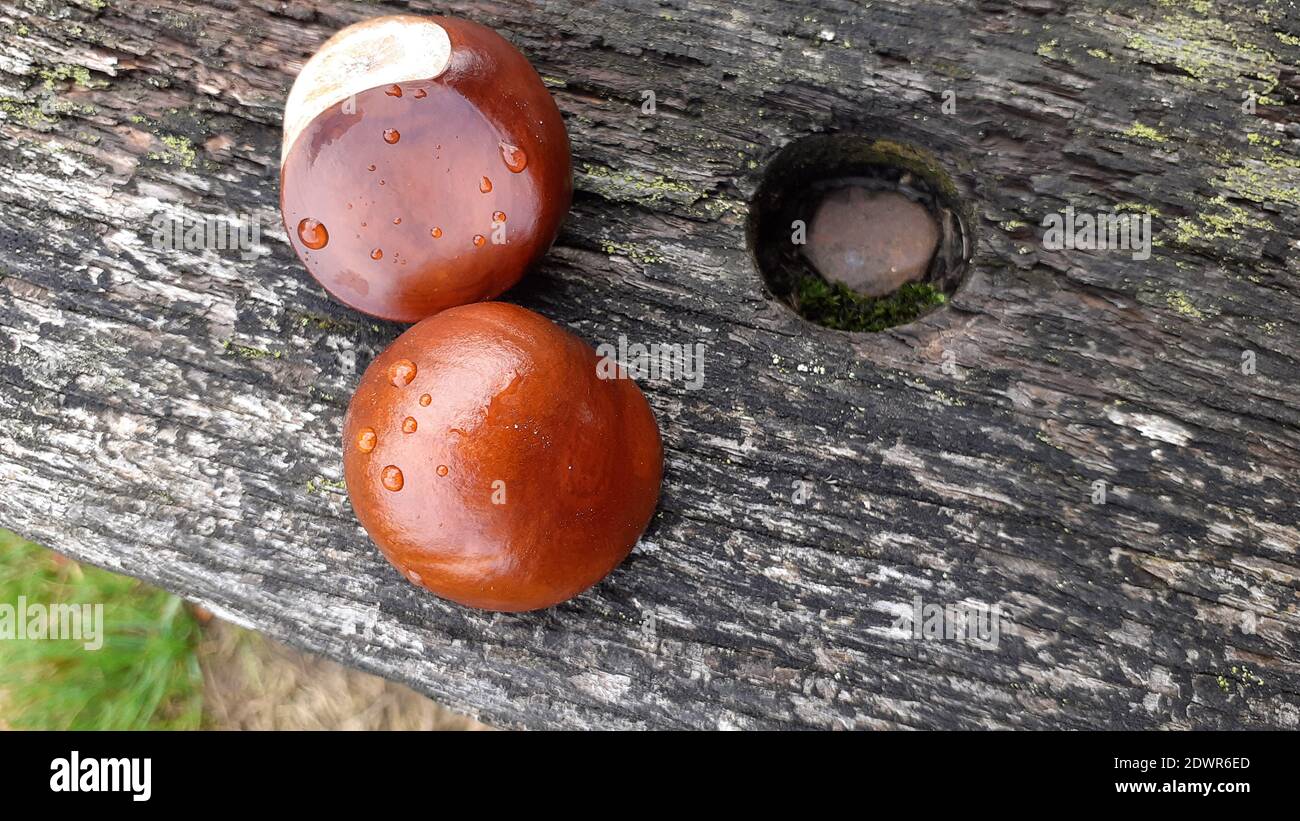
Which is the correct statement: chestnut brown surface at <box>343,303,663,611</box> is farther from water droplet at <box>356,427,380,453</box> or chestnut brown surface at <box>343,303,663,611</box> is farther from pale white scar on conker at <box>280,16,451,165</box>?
pale white scar on conker at <box>280,16,451,165</box>

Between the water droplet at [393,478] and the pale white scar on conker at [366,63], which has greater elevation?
the pale white scar on conker at [366,63]

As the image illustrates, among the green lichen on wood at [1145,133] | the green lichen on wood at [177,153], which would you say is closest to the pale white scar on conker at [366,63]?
the green lichen on wood at [177,153]

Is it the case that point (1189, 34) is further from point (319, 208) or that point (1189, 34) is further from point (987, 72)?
point (319, 208)

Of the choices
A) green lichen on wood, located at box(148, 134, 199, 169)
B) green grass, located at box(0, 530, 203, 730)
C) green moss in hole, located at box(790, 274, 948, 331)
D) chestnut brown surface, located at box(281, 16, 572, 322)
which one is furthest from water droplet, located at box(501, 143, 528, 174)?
green grass, located at box(0, 530, 203, 730)

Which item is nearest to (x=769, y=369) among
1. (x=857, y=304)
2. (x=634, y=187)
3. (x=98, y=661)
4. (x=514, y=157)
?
(x=857, y=304)

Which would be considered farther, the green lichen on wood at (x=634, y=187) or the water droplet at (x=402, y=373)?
the green lichen on wood at (x=634, y=187)

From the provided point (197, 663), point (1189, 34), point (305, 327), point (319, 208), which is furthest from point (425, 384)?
point (197, 663)

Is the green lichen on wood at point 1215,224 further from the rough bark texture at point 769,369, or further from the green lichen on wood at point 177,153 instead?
the green lichen on wood at point 177,153
